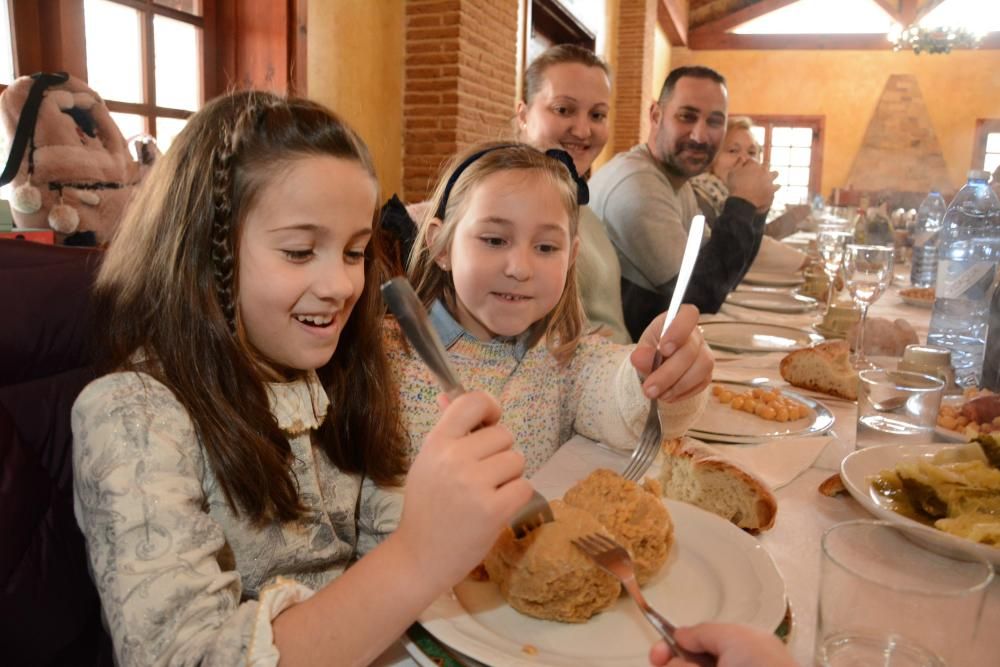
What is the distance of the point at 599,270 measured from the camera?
215 cm

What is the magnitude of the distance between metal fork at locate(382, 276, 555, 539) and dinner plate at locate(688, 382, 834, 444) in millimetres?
589

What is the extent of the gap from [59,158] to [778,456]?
1.86 meters

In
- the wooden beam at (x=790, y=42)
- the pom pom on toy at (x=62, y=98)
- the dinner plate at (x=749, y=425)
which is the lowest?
the dinner plate at (x=749, y=425)

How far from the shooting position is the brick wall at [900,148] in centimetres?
1268

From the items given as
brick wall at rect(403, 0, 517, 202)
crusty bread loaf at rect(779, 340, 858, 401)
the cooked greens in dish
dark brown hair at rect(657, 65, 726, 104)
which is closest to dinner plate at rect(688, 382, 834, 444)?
crusty bread loaf at rect(779, 340, 858, 401)

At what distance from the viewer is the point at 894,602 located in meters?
0.50

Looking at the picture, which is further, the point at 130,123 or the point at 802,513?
the point at 130,123

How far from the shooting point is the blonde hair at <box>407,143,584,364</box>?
4.32 feet

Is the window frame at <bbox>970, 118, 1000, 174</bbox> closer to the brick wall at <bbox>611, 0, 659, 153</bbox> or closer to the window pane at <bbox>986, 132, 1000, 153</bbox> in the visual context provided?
the window pane at <bbox>986, 132, 1000, 153</bbox>

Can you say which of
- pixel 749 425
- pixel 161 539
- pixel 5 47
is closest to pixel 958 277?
pixel 749 425

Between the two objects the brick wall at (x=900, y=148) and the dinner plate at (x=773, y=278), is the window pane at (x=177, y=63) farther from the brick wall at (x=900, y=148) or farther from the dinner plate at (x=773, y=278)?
the brick wall at (x=900, y=148)

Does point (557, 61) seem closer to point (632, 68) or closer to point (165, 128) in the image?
point (165, 128)

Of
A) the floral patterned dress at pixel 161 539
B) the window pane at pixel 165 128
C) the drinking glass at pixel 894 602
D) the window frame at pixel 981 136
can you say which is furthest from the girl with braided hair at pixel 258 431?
the window frame at pixel 981 136

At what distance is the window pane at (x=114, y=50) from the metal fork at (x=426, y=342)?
2.74 m
